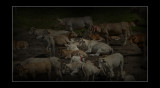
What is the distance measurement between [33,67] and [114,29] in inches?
60.9

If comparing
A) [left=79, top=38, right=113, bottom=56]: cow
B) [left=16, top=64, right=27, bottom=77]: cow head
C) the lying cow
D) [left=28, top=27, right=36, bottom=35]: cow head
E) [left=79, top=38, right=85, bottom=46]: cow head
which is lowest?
[left=16, top=64, right=27, bottom=77]: cow head

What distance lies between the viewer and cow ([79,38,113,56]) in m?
5.20

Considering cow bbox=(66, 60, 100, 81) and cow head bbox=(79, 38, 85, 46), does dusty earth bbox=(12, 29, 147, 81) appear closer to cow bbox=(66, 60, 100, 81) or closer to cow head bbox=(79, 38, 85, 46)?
cow bbox=(66, 60, 100, 81)

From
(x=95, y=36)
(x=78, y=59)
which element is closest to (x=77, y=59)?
(x=78, y=59)

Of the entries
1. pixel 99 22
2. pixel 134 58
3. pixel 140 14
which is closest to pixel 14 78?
pixel 99 22

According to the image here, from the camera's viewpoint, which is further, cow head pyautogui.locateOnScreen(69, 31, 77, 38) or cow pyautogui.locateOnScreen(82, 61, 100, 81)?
cow head pyautogui.locateOnScreen(69, 31, 77, 38)

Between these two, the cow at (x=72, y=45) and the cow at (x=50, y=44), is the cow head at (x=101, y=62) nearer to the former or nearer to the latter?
the cow at (x=72, y=45)

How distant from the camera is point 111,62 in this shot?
16.9 feet

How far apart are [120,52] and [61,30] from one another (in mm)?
1088

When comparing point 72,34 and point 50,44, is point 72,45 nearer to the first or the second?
point 72,34

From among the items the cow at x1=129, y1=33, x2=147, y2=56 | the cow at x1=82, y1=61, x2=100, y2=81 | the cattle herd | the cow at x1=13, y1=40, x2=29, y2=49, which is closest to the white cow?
the cattle herd

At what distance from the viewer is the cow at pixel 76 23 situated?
5211 mm

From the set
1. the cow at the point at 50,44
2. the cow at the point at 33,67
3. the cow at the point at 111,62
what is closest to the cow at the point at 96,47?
the cow at the point at 111,62

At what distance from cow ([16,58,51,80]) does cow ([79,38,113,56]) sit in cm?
70
